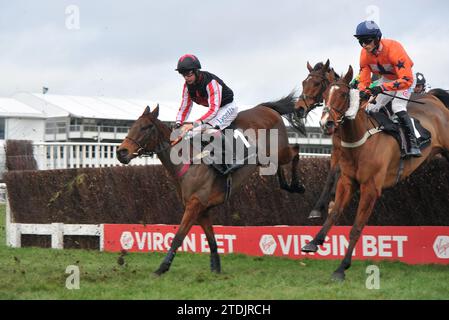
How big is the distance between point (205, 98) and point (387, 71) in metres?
2.06

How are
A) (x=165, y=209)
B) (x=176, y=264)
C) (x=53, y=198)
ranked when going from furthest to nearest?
(x=53, y=198)
(x=165, y=209)
(x=176, y=264)

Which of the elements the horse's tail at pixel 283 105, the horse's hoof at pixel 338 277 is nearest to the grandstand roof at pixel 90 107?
the horse's tail at pixel 283 105

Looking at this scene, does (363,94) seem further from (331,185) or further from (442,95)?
(442,95)

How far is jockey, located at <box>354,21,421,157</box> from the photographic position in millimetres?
7859

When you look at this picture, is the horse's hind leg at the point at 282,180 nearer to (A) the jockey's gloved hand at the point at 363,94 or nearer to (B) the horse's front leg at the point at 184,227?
(B) the horse's front leg at the point at 184,227

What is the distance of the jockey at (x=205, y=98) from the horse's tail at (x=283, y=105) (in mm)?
967

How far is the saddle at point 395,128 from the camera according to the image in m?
7.94

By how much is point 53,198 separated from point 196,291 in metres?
6.14

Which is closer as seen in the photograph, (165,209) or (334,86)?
(334,86)

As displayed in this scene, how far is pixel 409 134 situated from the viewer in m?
8.01

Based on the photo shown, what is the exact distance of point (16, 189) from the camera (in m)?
12.8

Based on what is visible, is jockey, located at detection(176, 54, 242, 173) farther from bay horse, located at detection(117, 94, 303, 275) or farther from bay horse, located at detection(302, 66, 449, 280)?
bay horse, located at detection(302, 66, 449, 280)

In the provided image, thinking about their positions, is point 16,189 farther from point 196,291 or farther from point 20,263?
point 196,291

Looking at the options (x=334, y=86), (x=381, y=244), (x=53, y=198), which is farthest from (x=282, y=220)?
(x=53, y=198)
